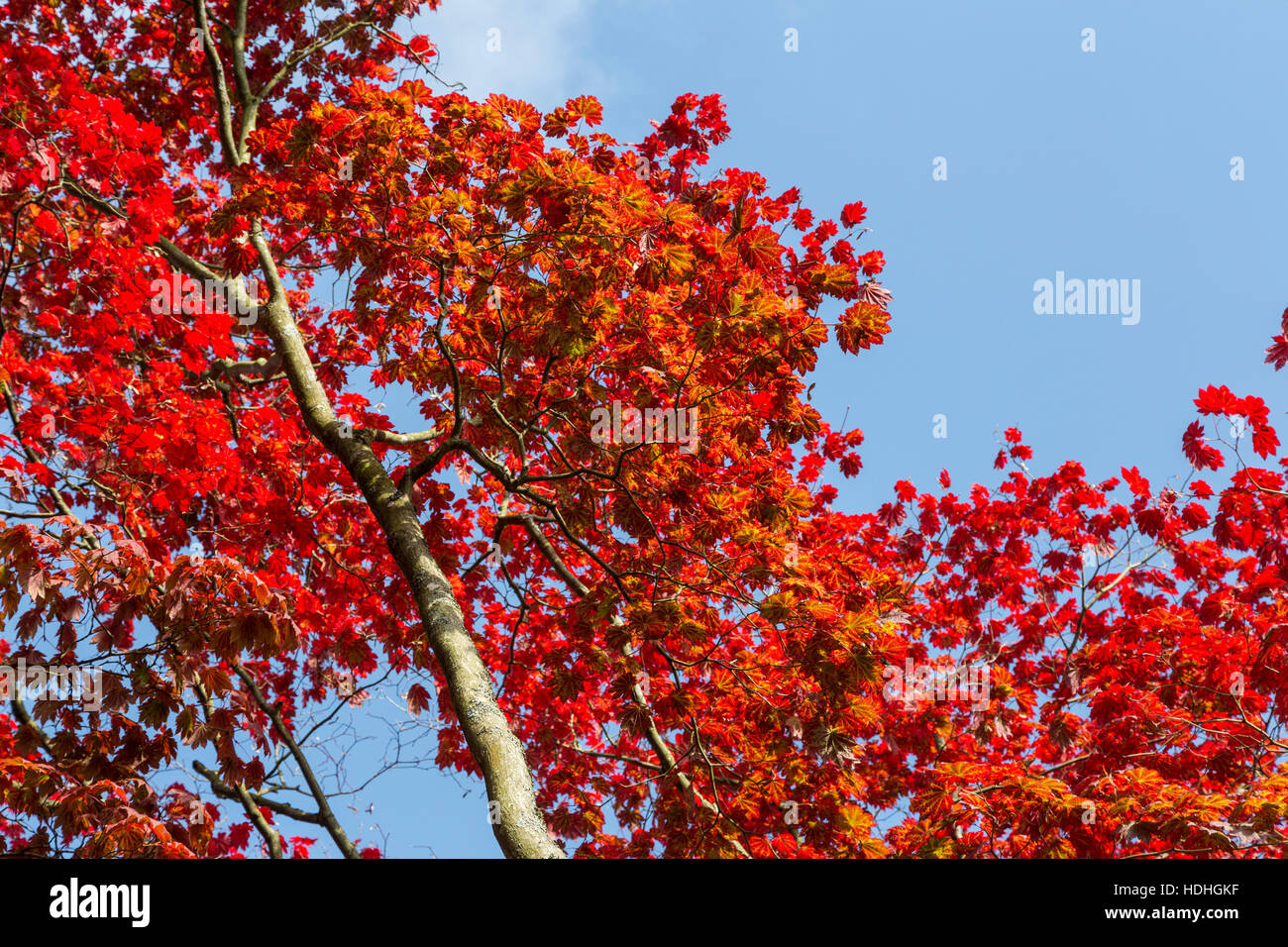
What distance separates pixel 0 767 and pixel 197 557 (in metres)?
1.36

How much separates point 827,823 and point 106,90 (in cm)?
1128

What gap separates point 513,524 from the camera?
7.12m

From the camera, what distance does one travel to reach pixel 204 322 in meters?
7.23

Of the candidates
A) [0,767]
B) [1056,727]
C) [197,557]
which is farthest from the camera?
[1056,727]

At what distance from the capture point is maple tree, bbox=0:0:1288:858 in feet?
16.3

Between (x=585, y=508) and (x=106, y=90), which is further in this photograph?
(x=106, y=90)

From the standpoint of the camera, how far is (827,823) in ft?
21.1

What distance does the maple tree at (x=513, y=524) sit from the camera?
16.3 feet
